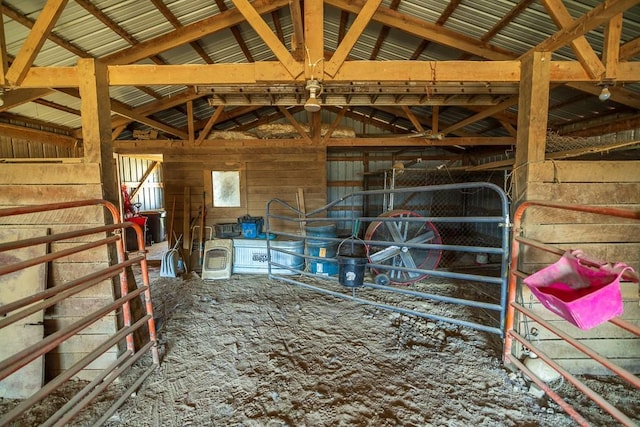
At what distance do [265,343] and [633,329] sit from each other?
2232 millimetres

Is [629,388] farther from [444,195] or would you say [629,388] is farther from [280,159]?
[444,195]

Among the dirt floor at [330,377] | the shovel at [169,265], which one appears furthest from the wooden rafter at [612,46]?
the shovel at [169,265]

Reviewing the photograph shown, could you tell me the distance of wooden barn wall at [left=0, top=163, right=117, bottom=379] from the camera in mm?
1964

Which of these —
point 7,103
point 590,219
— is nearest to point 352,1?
point 590,219

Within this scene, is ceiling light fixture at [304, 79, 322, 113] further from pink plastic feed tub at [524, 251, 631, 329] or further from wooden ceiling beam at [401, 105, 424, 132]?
wooden ceiling beam at [401, 105, 424, 132]

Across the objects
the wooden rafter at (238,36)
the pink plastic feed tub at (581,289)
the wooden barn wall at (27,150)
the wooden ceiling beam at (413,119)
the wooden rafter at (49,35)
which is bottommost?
the pink plastic feed tub at (581,289)

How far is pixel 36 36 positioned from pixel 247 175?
3906 millimetres

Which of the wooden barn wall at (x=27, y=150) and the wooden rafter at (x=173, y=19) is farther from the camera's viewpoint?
Answer: the wooden barn wall at (x=27, y=150)

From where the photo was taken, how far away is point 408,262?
3.71 metres

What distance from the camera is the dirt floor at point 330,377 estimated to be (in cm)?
158

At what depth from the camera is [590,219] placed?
76.5 inches

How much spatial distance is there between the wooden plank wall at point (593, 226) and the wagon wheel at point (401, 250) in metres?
1.62

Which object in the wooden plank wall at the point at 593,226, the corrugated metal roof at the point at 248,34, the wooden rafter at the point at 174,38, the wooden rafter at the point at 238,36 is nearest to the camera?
the wooden plank wall at the point at 593,226

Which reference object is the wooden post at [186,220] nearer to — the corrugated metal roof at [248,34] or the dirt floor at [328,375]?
the corrugated metal roof at [248,34]
